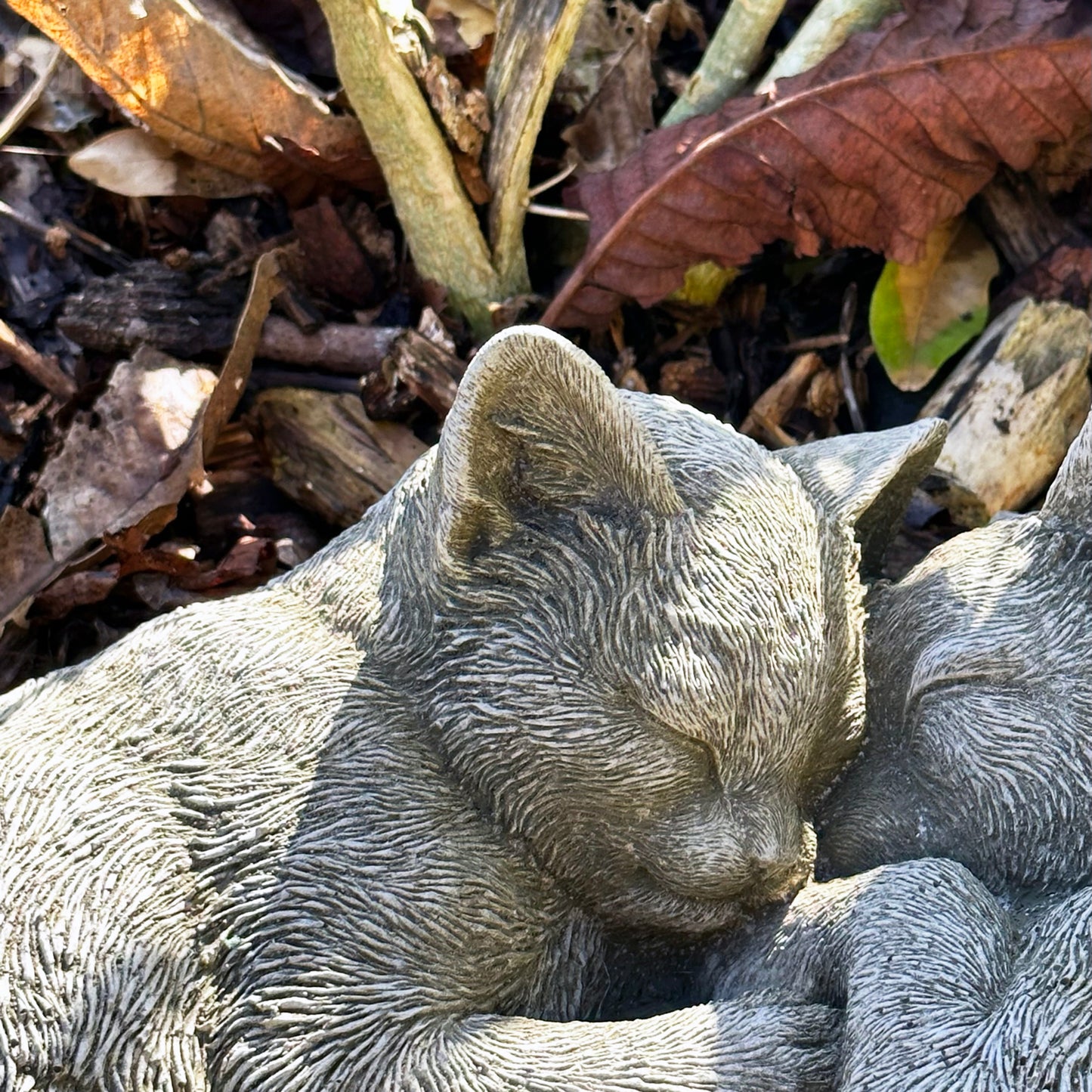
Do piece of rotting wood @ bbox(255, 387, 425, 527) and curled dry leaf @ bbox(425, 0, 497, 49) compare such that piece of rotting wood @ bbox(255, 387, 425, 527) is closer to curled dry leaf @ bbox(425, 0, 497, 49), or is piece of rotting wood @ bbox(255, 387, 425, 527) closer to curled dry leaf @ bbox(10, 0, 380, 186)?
curled dry leaf @ bbox(10, 0, 380, 186)

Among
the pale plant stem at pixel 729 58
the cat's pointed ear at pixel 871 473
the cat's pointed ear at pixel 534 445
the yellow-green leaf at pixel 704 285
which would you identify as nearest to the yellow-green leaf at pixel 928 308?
the yellow-green leaf at pixel 704 285

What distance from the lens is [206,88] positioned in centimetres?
220

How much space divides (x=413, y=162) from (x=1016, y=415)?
106cm

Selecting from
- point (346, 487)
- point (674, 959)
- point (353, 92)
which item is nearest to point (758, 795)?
point (674, 959)

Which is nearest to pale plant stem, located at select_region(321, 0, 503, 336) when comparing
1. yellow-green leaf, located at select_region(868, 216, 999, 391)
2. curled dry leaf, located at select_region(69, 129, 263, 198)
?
curled dry leaf, located at select_region(69, 129, 263, 198)

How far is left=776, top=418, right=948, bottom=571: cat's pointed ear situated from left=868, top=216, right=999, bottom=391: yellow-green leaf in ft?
2.03

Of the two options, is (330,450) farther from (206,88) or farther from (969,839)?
(969,839)

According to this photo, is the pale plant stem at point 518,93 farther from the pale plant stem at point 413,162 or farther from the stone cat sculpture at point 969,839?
the stone cat sculpture at point 969,839

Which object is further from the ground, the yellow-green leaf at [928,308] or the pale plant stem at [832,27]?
the pale plant stem at [832,27]

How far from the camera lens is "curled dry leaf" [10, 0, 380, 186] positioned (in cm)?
207

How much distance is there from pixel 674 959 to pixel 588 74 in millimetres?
1682

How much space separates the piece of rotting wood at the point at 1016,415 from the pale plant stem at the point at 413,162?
0.81 metres

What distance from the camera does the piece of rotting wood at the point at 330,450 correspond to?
220 centimetres

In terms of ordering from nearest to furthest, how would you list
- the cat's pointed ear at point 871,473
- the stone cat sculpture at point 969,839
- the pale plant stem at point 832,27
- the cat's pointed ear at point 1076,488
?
the stone cat sculpture at point 969,839 → the cat's pointed ear at point 1076,488 → the cat's pointed ear at point 871,473 → the pale plant stem at point 832,27
